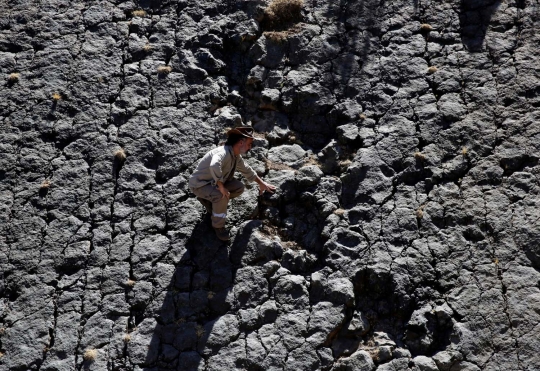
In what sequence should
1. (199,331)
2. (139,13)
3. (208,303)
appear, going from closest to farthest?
(199,331)
(208,303)
(139,13)

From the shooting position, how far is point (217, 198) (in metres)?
6.86

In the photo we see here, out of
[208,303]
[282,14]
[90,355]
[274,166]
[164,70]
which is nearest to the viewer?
[90,355]

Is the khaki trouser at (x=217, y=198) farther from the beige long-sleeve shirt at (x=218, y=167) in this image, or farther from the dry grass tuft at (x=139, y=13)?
the dry grass tuft at (x=139, y=13)

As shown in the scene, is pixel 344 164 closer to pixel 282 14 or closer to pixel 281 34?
pixel 281 34

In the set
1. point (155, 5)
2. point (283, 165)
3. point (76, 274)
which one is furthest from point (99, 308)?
point (155, 5)

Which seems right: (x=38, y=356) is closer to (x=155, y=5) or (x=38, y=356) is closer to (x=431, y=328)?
(x=431, y=328)

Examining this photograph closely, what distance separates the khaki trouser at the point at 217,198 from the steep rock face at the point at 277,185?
0.24 m

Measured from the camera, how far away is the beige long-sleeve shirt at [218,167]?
263 inches

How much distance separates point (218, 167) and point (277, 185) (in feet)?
2.80

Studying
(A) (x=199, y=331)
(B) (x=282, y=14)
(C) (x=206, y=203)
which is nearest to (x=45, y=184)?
(C) (x=206, y=203)

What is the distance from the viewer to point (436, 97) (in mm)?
7621

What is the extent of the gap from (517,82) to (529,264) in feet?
6.33

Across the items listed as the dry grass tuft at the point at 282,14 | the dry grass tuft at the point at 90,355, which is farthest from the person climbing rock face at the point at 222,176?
the dry grass tuft at the point at 282,14

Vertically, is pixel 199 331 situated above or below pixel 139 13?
below
